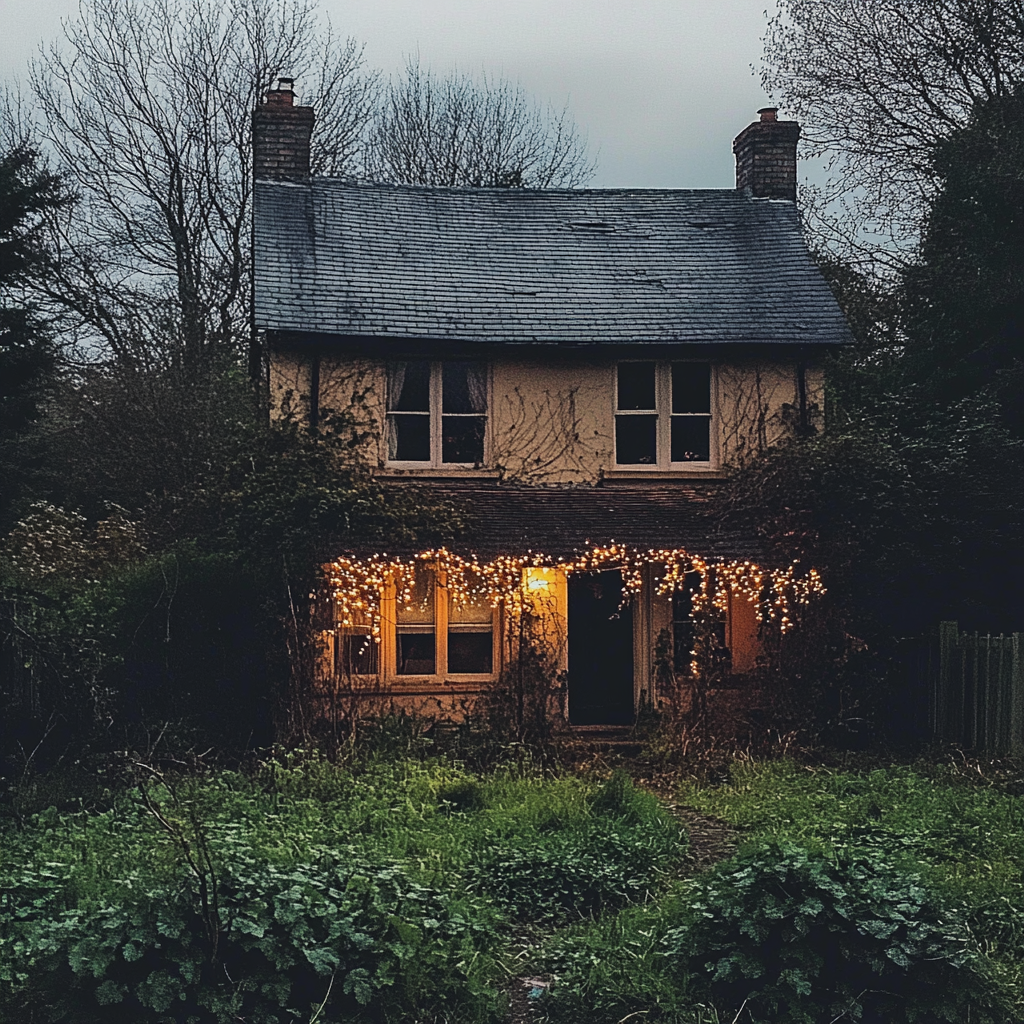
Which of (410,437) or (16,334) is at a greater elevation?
(16,334)

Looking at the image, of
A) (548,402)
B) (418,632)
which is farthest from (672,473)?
(418,632)

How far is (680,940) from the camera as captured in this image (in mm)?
6195

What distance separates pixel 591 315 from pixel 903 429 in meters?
4.74

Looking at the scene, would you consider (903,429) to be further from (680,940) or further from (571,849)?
(680,940)

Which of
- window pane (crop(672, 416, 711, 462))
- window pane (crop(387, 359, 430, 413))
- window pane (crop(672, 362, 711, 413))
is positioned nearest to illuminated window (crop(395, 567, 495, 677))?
window pane (crop(387, 359, 430, 413))

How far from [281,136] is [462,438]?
19.8ft

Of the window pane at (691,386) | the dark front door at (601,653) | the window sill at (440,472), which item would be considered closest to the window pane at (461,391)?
the window sill at (440,472)

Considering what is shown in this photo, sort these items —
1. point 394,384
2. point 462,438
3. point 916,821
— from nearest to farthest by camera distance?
point 916,821, point 394,384, point 462,438

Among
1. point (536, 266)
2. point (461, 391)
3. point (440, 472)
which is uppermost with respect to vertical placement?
point (536, 266)

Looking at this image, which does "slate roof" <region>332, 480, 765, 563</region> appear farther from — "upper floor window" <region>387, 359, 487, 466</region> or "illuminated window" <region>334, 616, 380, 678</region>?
"illuminated window" <region>334, 616, 380, 678</region>

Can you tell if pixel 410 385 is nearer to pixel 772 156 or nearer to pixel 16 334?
pixel 16 334

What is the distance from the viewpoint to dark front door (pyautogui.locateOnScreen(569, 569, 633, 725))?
16.9m

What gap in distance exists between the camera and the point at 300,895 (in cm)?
604

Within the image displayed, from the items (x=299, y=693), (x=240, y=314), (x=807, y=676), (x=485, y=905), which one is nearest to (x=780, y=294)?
(x=807, y=676)
